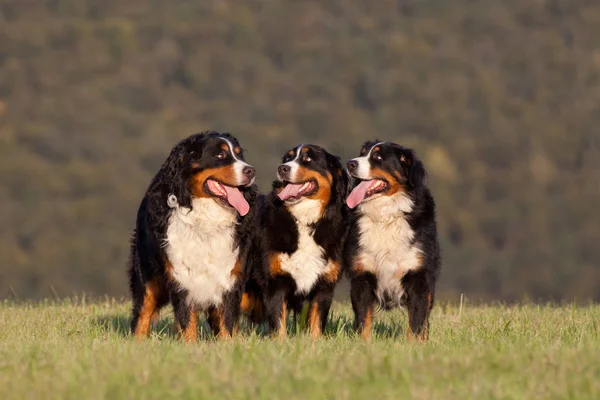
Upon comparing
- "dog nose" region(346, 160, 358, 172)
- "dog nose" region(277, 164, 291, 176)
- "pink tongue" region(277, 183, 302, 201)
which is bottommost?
"pink tongue" region(277, 183, 302, 201)

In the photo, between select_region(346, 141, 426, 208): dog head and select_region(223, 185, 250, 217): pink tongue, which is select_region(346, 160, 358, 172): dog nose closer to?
select_region(346, 141, 426, 208): dog head

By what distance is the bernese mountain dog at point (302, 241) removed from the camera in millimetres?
10281

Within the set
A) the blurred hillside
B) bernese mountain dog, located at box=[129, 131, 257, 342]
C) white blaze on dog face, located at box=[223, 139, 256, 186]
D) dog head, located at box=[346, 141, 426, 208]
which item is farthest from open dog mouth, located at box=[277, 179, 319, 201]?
the blurred hillside

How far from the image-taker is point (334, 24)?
58.6 m

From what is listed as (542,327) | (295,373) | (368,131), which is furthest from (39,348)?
(368,131)

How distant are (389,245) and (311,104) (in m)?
46.6

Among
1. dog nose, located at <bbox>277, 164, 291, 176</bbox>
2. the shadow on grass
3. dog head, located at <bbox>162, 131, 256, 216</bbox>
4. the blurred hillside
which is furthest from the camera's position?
the blurred hillside

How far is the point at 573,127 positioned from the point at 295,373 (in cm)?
4821

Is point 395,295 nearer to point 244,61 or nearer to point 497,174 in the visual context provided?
point 497,174

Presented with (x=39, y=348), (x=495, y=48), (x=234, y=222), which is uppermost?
(x=495, y=48)

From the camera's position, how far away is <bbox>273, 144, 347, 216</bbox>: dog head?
1030cm

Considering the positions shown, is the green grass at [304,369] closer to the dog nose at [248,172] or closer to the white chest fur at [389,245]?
the white chest fur at [389,245]

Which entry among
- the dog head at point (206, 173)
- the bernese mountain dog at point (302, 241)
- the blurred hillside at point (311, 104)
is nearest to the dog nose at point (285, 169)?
the bernese mountain dog at point (302, 241)

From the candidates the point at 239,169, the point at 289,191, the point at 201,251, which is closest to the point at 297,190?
the point at 289,191
